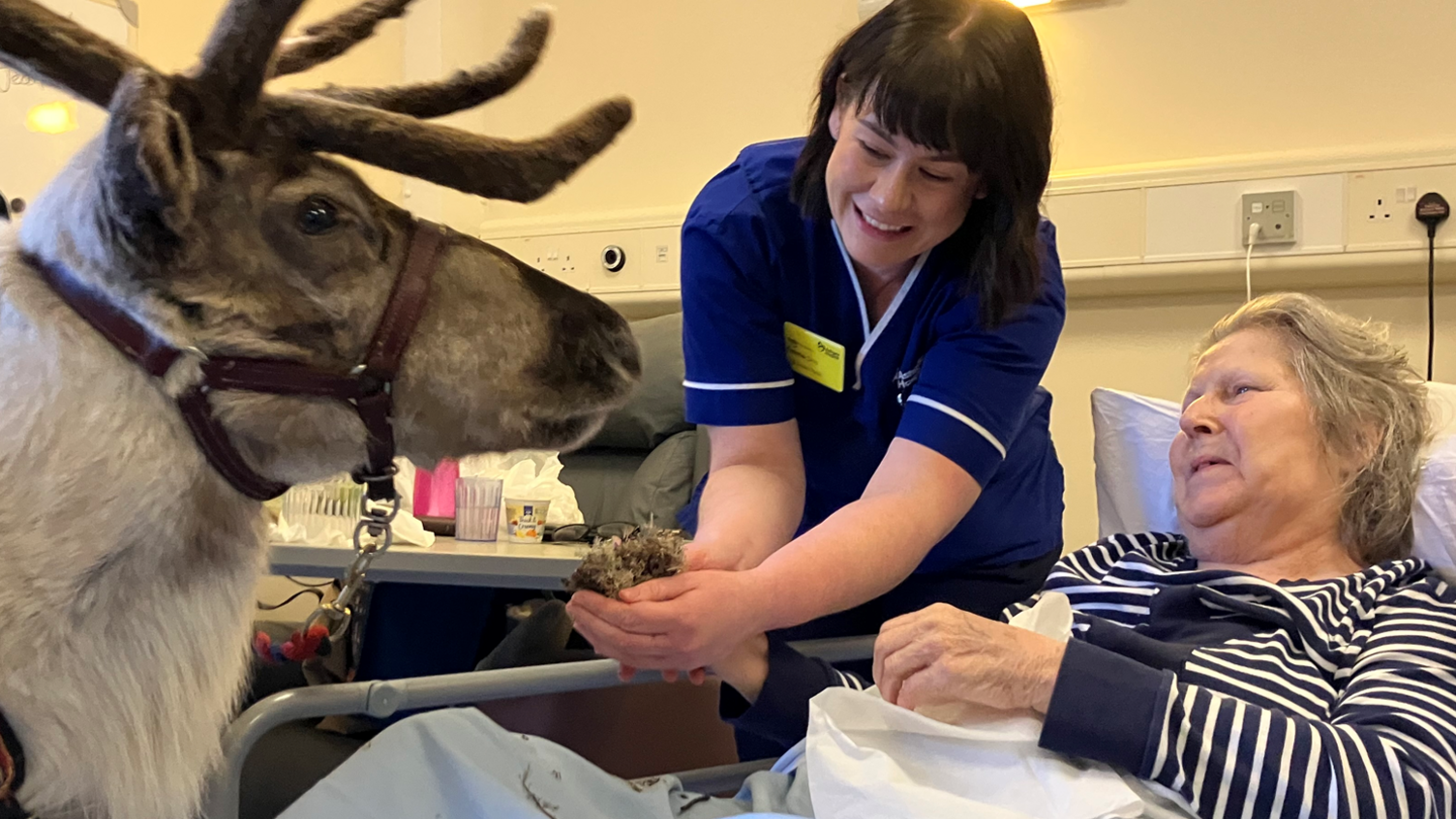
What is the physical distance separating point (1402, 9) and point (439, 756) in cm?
212

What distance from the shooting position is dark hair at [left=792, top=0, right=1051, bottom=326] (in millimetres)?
1027

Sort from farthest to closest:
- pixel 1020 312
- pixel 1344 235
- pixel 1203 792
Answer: pixel 1344 235 → pixel 1020 312 → pixel 1203 792

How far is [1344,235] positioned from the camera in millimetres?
1936

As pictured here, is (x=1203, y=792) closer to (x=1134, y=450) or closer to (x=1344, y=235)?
(x=1134, y=450)

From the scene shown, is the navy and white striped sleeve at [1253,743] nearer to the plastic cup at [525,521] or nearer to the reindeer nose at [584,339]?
the reindeer nose at [584,339]

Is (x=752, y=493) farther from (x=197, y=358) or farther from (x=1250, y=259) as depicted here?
(x=1250, y=259)

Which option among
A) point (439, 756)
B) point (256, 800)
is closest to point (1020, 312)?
point (439, 756)

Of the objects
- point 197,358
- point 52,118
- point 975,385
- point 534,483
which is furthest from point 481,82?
point 52,118

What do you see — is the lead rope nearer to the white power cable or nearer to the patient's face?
the patient's face

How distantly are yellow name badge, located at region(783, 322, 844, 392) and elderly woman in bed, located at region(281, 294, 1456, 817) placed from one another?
1.11 ft

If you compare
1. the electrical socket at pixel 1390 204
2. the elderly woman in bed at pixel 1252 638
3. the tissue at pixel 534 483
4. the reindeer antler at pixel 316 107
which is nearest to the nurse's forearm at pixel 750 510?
the elderly woman in bed at pixel 1252 638

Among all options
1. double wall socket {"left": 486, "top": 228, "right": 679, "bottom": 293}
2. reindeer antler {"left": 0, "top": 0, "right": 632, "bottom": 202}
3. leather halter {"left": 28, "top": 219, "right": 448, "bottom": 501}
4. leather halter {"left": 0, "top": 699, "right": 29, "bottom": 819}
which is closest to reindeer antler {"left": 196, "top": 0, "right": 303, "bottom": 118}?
reindeer antler {"left": 0, "top": 0, "right": 632, "bottom": 202}

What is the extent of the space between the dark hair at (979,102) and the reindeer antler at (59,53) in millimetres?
665

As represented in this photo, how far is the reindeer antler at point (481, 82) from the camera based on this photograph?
914 millimetres
